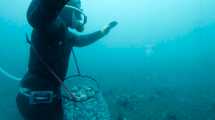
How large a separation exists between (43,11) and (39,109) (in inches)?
46.6

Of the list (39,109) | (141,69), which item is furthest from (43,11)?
(141,69)

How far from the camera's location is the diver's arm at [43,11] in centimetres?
216

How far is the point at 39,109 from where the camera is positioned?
3.01m

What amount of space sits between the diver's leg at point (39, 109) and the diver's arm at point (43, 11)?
95cm

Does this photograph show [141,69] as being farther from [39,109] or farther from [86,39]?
[39,109]

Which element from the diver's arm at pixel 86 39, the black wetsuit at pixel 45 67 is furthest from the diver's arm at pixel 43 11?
the diver's arm at pixel 86 39

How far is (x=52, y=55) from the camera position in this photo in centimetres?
289

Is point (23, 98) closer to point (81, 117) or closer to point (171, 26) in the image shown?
point (81, 117)

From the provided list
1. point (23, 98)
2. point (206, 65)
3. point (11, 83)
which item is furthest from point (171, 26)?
point (23, 98)

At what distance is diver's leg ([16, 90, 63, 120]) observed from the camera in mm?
3012

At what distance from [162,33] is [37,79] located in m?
54.5

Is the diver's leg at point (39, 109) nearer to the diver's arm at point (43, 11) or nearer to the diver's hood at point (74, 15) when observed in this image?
the diver's hood at point (74, 15)

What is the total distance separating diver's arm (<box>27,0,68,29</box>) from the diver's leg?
3.12 ft

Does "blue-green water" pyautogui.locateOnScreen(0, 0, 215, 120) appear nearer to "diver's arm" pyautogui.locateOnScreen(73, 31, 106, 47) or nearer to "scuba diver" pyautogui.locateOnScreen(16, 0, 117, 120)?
"diver's arm" pyautogui.locateOnScreen(73, 31, 106, 47)
